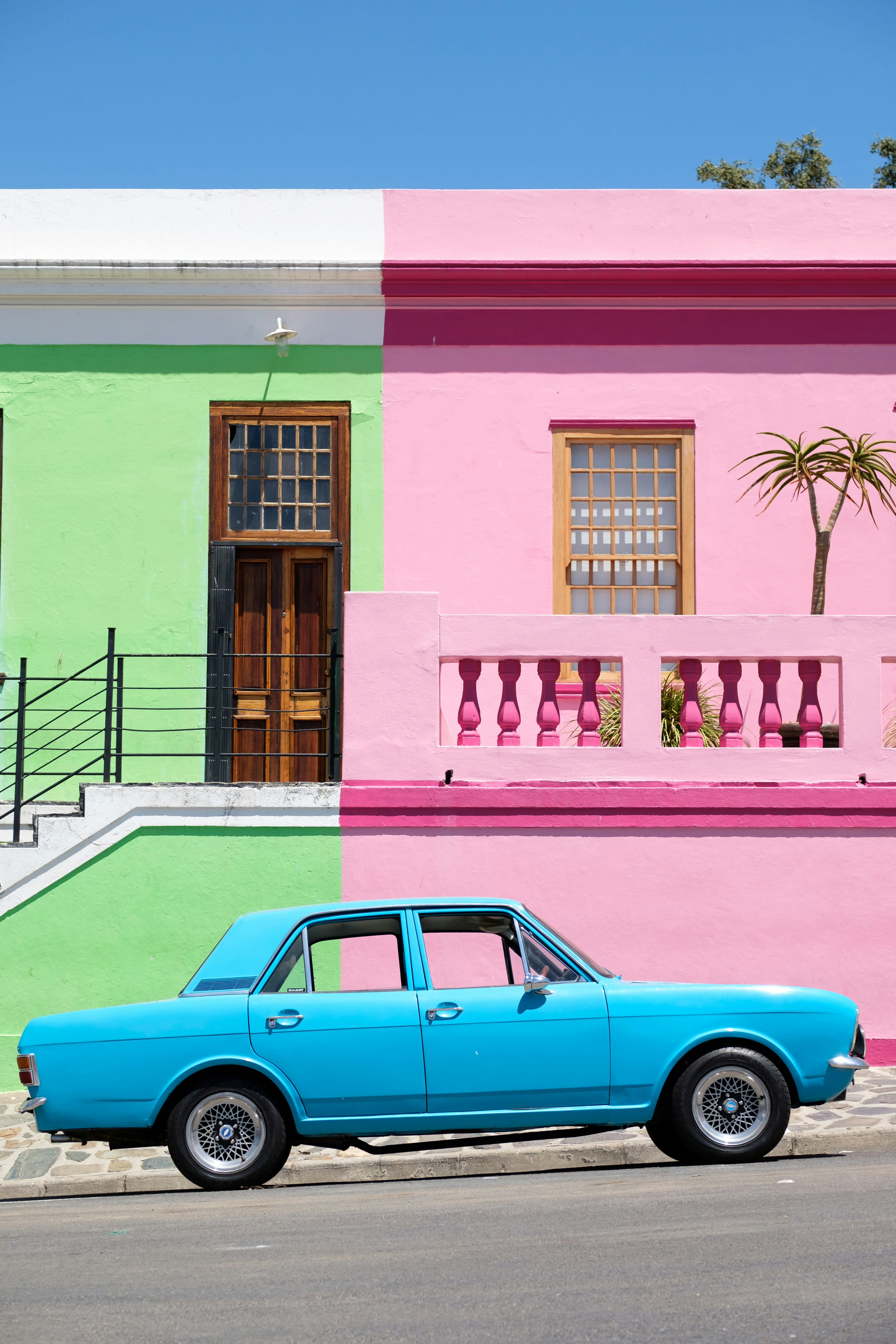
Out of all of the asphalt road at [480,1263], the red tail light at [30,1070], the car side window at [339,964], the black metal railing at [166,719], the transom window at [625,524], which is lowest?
the asphalt road at [480,1263]

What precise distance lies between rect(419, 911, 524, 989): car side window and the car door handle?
2.26 ft

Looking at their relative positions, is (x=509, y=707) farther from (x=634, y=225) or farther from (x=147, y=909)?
(x=634, y=225)

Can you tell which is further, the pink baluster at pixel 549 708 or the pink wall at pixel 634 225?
the pink wall at pixel 634 225

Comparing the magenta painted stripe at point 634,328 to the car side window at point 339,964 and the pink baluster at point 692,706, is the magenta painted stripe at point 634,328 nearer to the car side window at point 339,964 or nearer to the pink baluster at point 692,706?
the pink baluster at point 692,706

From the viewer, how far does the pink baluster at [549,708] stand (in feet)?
34.8

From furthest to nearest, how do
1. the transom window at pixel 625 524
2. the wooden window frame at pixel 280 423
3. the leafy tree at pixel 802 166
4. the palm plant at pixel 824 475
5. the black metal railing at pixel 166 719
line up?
the leafy tree at pixel 802 166 → the transom window at pixel 625 524 → the wooden window frame at pixel 280 423 → the black metal railing at pixel 166 719 → the palm plant at pixel 824 475

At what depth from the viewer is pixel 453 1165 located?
8047mm

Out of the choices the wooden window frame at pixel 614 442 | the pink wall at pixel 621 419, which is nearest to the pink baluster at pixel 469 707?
the pink wall at pixel 621 419

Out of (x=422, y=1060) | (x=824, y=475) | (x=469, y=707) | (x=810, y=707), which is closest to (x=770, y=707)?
(x=810, y=707)

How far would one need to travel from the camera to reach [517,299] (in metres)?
13.3

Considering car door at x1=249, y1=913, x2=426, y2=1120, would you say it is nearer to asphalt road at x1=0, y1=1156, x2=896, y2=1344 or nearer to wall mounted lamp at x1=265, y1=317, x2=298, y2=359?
asphalt road at x1=0, y1=1156, x2=896, y2=1344

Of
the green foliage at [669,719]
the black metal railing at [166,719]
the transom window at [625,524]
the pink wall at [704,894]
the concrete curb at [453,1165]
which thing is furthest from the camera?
the transom window at [625,524]

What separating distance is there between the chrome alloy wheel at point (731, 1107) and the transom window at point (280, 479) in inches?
286

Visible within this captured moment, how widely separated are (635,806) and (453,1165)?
3200mm
